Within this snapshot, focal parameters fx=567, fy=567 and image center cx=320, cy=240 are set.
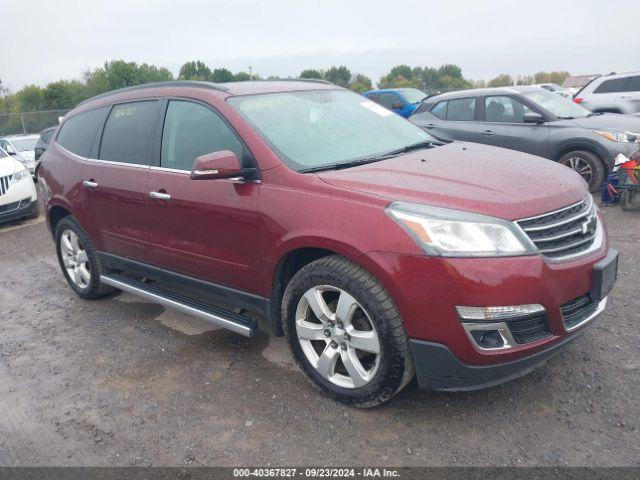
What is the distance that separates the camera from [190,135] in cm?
395

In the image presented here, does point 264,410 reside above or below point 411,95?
below

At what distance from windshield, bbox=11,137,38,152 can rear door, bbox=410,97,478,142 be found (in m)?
11.7

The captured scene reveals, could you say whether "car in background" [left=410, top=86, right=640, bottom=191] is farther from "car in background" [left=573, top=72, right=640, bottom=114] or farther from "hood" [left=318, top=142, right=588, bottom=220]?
"car in background" [left=573, top=72, right=640, bottom=114]

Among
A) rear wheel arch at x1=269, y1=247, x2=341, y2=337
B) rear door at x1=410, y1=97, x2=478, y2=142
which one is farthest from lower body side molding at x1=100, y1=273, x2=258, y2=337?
rear door at x1=410, y1=97, x2=478, y2=142

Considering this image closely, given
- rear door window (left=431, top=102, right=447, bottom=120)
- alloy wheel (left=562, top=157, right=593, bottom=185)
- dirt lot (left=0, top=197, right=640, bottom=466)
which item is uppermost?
rear door window (left=431, top=102, right=447, bottom=120)

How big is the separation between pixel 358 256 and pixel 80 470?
1.78 m

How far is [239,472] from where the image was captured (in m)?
2.76

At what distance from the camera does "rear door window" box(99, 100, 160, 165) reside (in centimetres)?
426

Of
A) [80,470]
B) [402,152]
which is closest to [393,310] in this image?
[402,152]

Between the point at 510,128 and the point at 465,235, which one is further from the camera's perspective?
the point at 510,128

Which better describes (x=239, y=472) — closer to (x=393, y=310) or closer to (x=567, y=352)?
(x=393, y=310)

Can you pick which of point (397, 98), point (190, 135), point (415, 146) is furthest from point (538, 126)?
point (397, 98)

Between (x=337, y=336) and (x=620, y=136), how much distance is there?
21.5ft

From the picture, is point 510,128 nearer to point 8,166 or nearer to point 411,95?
point 8,166
